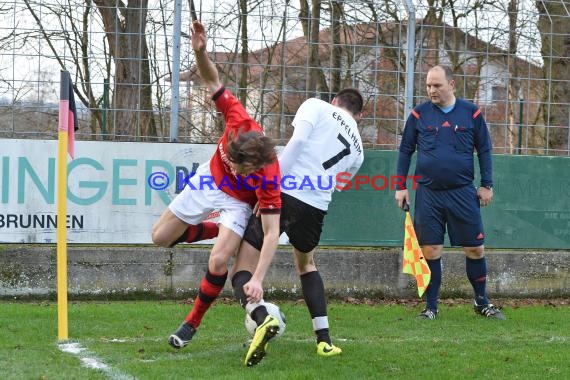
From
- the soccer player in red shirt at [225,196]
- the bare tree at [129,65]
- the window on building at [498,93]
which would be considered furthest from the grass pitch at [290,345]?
the window on building at [498,93]

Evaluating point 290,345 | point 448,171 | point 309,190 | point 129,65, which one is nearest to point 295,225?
point 309,190

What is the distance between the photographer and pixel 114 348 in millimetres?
6191

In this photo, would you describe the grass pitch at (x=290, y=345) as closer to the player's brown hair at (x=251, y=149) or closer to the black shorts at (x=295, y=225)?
the black shorts at (x=295, y=225)

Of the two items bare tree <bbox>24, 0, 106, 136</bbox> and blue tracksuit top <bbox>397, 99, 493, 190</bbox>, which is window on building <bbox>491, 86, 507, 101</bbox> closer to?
blue tracksuit top <bbox>397, 99, 493, 190</bbox>

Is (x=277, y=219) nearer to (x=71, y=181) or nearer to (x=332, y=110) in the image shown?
(x=332, y=110)

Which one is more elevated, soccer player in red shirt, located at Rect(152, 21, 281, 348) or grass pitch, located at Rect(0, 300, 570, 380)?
soccer player in red shirt, located at Rect(152, 21, 281, 348)

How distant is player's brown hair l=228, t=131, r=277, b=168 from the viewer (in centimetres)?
538

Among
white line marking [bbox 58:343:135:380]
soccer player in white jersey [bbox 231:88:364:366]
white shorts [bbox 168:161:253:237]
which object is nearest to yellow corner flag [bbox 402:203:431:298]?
soccer player in white jersey [bbox 231:88:364:366]

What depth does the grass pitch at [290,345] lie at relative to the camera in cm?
541

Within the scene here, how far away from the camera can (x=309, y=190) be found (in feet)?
20.2

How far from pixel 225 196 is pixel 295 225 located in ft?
1.64

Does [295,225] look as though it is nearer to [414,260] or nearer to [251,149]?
[251,149]

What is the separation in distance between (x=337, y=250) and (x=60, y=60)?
336 centimetres

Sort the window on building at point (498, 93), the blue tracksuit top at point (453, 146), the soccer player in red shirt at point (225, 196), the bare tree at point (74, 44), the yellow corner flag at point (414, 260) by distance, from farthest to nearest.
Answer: the window on building at point (498, 93), the bare tree at point (74, 44), the yellow corner flag at point (414, 260), the blue tracksuit top at point (453, 146), the soccer player in red shirt at point (225, 196)
